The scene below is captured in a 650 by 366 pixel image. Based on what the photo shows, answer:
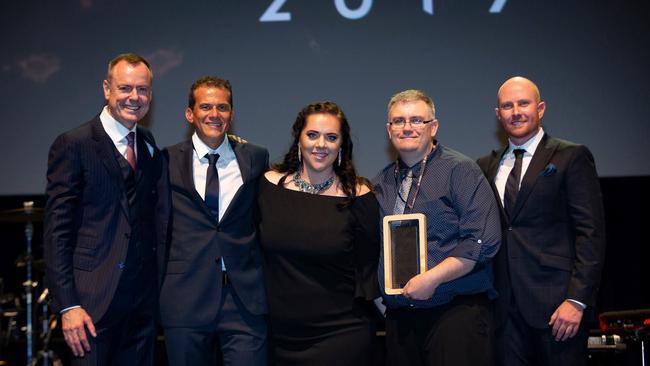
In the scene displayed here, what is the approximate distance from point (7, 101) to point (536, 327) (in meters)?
3.62

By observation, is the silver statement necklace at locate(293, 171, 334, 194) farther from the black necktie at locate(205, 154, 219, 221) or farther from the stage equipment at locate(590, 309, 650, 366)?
the stage equipment at locate(590, 309, 650, 366)

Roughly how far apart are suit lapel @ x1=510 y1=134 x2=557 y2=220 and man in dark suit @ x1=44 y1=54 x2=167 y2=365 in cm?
156

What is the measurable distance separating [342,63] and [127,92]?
6.69 feet

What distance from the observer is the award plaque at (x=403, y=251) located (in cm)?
279

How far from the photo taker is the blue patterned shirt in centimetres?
285

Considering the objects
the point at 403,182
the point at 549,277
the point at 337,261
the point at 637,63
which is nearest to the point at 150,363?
the point at 337,261

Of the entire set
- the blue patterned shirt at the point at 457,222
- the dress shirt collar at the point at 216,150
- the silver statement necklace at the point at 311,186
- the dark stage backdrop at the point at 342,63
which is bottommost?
the blue patterned shirt at the point at 457,222

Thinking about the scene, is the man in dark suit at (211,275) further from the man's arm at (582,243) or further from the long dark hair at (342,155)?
the man's arm at (582,243)

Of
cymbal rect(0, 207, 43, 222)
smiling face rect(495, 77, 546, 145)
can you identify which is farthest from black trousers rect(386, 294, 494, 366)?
cymbal rect(0, 207, 43, 222)

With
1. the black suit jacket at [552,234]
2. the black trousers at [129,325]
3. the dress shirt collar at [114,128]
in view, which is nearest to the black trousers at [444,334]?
the black suit jacket at [552,234]

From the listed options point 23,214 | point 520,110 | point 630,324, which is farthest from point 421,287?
point 23,214

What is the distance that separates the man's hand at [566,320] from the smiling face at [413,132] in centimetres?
89

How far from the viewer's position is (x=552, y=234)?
→ 3160mm

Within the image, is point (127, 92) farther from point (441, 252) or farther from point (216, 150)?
point (441, 252)
